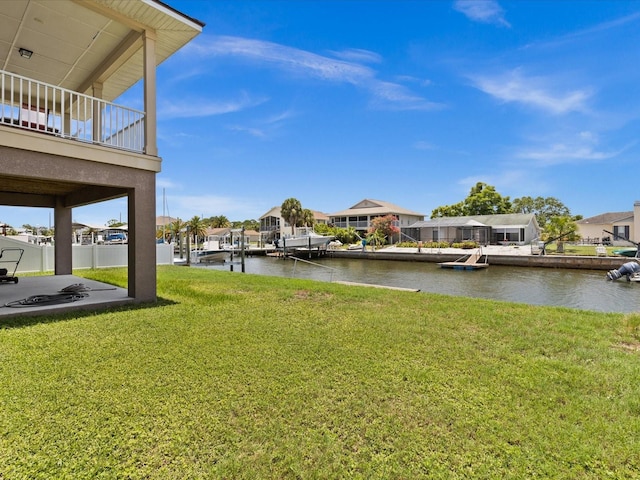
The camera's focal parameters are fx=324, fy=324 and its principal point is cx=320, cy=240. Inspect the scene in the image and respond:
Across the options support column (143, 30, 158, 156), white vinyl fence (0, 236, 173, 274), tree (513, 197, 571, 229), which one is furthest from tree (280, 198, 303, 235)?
support column (143, 30, 158, 156)

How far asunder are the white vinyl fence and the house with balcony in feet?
17.4

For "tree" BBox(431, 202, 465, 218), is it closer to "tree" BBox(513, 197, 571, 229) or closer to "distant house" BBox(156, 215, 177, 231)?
"tree" BBox(513, 197, 571, 229)

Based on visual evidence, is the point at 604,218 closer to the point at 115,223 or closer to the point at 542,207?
the point at 542,207

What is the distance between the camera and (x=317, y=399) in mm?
2830

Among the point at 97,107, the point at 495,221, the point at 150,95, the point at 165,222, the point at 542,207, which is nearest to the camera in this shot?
the point at 150,95

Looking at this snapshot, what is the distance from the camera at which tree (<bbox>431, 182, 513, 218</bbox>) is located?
48656 mm

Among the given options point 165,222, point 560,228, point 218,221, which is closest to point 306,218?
point 165,222

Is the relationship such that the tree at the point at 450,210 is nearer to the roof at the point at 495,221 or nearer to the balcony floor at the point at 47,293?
the roof at the point at 495,221

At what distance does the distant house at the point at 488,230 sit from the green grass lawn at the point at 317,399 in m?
35.8

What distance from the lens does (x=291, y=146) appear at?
118 ft

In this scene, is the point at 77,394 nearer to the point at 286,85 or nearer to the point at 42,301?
the point at 42,301

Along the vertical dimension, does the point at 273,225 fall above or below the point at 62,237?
above

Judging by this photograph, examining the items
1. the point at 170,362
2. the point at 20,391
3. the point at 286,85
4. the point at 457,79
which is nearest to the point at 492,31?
the point at 457,79

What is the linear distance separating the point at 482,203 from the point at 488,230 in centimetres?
1096
